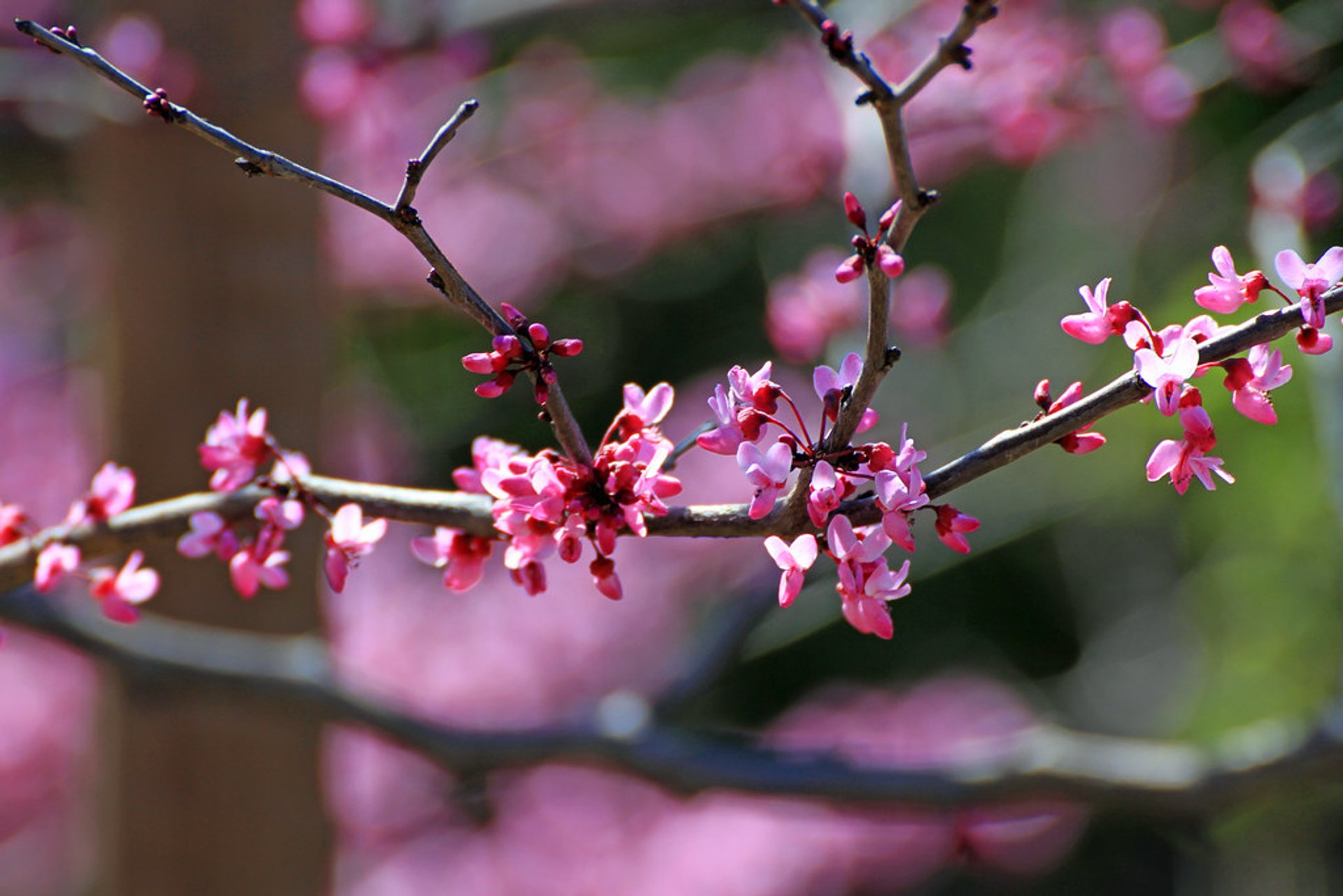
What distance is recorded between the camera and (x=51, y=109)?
2.84m

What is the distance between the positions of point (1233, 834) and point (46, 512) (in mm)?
4215

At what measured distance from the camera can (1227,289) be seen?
3.01 ft

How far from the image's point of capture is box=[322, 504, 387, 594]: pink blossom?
99 centimetres

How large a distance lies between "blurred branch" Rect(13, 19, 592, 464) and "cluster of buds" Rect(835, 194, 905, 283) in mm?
233

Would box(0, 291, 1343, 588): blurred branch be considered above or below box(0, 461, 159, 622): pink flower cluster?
below

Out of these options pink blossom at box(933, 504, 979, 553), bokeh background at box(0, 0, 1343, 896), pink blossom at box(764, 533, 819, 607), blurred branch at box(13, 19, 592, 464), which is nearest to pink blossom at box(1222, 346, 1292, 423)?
pink blossom at box(933, 504, 979, 553)

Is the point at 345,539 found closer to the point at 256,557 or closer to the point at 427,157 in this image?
the point at 256,557

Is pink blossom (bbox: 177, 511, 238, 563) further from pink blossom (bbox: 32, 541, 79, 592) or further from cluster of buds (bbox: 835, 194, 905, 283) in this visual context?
cluster of buds (bbox: 835, 194, 905, 283)

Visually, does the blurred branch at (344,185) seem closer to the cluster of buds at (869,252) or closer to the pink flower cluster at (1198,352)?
the cluster of buds at (869,252)

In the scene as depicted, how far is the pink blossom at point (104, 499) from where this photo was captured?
3.62 feet

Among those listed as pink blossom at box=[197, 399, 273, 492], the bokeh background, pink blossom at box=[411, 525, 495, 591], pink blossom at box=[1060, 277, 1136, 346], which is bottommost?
pink blossom at box=[411, 525, 495, 591]

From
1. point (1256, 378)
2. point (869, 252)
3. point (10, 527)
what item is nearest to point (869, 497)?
point (869, 252)

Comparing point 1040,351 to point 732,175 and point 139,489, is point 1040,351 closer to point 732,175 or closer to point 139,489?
point 732,175

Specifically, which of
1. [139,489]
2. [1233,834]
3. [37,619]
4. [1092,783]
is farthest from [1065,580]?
[37,619]
